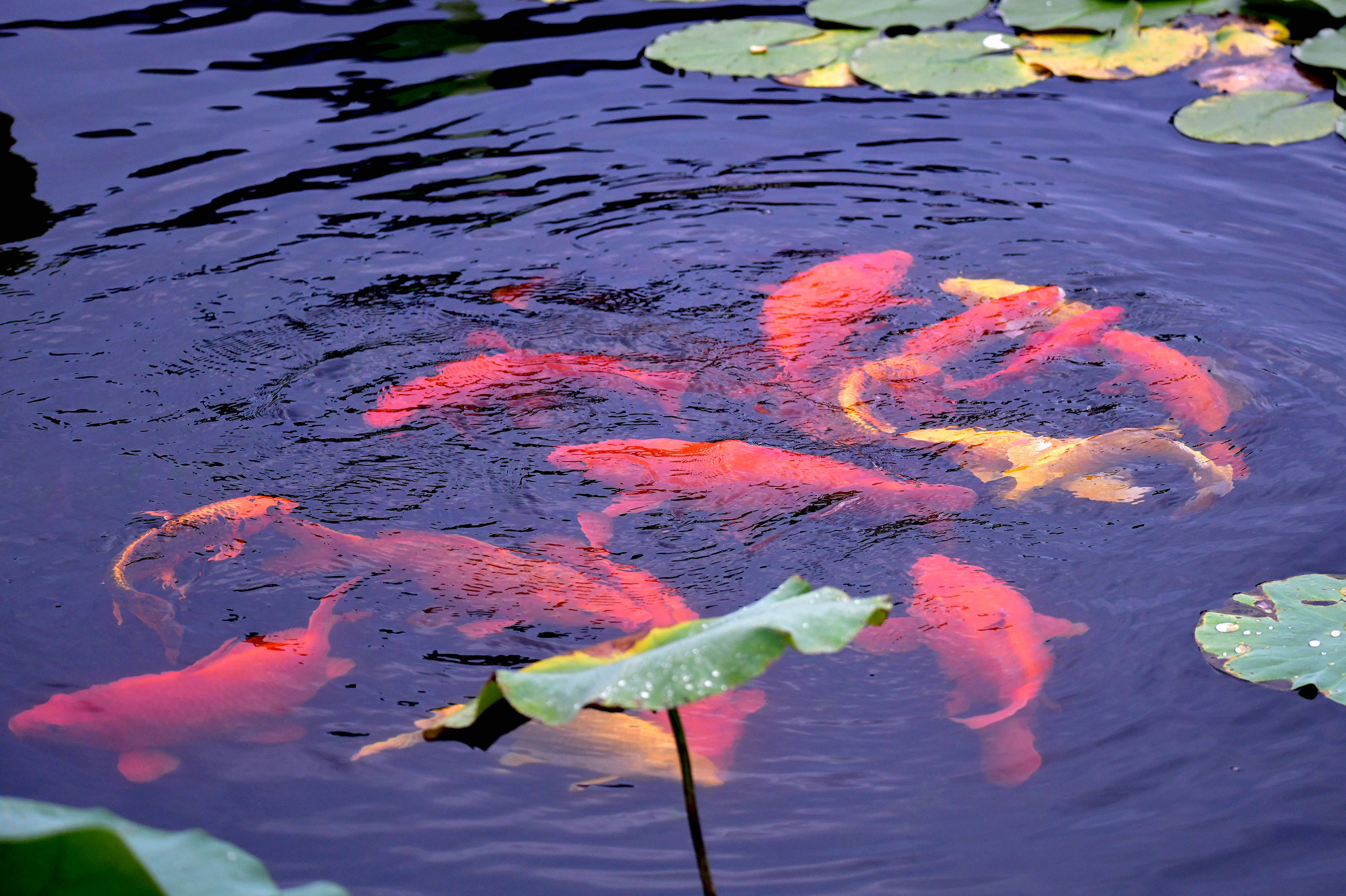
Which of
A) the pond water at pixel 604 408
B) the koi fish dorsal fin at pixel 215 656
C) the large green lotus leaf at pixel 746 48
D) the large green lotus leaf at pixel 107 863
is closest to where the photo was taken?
the large green lotus leaf at pixel 107 863

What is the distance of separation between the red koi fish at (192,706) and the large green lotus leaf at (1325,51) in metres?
6.02

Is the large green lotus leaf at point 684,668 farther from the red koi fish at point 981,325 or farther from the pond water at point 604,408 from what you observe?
the red koi fish at point 981,325

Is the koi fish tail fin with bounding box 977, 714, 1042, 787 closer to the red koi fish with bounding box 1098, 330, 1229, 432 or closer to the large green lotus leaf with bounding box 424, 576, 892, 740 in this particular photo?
the large green lotus leaf with bounding box 424, 576, 892, 740

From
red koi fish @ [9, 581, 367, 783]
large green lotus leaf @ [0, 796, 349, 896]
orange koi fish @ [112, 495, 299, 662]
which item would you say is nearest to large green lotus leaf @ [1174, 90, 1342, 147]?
orange koi fish @ [112, 495, 299, 662]

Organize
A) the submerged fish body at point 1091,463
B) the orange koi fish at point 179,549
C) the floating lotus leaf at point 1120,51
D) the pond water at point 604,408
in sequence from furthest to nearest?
1. the floating lotus leaf at point 1120,51
2. the submerged fish body at point 1091,463
3. the orange koi fish at point 179,549
4. the pond water at point 604,408

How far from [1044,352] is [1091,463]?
0.72m

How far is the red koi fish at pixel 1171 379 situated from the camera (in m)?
4.06

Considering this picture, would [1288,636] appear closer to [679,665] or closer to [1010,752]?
[1010,752]

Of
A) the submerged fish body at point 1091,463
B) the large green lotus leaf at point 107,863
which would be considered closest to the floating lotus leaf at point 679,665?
the large green lotus leaf at point 107,863

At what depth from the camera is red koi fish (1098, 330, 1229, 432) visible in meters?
4.06

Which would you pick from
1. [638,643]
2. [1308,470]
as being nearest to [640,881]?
[638,643]

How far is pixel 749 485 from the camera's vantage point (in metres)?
3.77

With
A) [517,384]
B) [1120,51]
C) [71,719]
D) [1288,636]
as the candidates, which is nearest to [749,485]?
[517,384]

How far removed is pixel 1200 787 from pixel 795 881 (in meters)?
1.08
